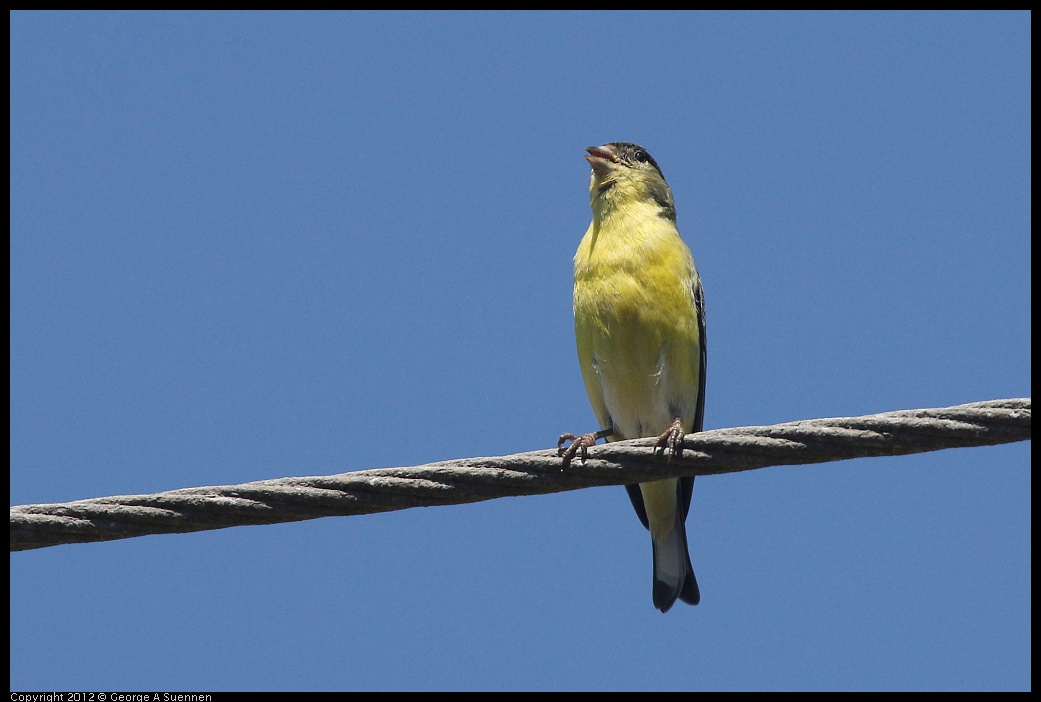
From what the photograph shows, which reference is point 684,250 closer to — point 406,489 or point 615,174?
point 615,174

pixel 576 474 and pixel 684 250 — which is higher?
pixel 684 250

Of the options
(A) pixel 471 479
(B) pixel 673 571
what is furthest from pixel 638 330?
(A) pixel 471 479

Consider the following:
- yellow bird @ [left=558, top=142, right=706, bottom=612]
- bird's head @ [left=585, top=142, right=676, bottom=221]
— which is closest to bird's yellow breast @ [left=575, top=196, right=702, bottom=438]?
yellow bird @ [left=558, top=142, right=706, bottom=612]

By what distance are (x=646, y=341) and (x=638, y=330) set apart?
0.08 m

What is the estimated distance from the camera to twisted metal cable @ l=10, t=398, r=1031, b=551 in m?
3.78

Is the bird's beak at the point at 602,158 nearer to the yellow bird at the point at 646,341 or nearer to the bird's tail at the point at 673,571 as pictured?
the yellow bird at the point at 646,341

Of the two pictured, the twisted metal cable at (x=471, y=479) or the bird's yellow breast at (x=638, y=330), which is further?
the bird's yellow breast at (x=638, y=330)

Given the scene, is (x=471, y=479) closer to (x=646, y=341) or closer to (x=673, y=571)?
(x=646, y=341)

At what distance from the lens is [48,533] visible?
149 inches

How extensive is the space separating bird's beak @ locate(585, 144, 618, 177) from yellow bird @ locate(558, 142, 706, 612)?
0.27 meters

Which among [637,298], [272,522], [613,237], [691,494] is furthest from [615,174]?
[272,522]

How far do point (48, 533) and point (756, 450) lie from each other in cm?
254

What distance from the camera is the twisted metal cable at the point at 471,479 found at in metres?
3.78

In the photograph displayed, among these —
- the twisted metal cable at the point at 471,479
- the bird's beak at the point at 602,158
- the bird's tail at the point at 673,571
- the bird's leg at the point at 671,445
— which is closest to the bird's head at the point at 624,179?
the bird's beak at the point at 602,158
